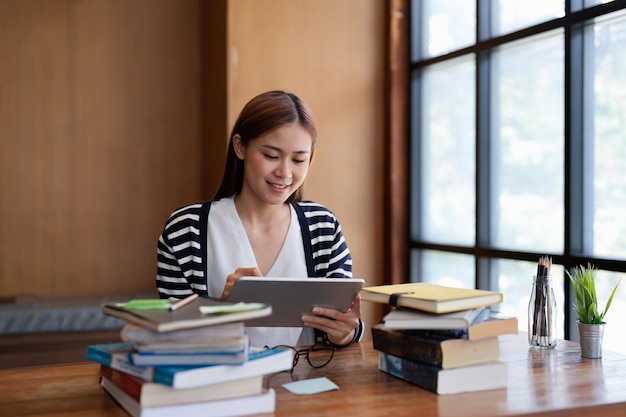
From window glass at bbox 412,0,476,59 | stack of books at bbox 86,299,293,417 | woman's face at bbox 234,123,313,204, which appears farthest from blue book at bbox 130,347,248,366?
window glass at bbox 412,0,476,59

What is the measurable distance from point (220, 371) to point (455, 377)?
0.47 meters

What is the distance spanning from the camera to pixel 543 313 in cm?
185

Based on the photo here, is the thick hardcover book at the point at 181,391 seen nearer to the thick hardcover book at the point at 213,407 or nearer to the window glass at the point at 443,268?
the thick hardcover book at the point at 213,407

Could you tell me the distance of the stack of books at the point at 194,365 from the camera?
1212mm

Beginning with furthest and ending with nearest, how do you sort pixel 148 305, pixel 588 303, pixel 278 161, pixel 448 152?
pixel 448 152
pixel 278 161
pixel 588 303
pixel 148 305

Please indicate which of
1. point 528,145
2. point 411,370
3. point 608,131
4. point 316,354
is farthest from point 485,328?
point 528,145

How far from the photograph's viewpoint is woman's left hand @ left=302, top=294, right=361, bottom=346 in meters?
1.68

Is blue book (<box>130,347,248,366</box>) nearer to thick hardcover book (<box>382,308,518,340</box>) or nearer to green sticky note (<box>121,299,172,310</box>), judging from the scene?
green sticky note (<box>121,299,172,310</box>)

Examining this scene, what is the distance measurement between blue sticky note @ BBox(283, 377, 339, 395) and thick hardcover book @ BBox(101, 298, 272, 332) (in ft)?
0.70

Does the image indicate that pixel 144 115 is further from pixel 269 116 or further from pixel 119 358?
pixel 119 358

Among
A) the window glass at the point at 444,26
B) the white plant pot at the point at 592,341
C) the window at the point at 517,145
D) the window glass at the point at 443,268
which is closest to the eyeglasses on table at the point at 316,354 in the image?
the white plant pot at the point at 592,341

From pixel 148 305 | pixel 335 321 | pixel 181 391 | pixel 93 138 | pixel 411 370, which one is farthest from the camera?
pixel 93 138

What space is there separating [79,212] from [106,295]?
1.60ft

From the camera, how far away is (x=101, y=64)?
4.01 metres
